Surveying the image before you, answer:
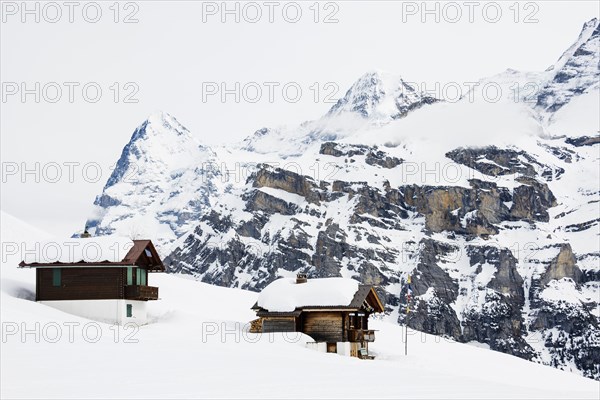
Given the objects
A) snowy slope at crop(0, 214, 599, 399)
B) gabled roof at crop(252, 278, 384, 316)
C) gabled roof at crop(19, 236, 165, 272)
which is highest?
gabled roof at crop(19, 236, 165, 272)

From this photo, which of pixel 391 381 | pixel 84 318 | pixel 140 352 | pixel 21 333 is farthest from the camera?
pixel 84 318

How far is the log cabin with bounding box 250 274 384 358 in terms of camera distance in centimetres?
5831

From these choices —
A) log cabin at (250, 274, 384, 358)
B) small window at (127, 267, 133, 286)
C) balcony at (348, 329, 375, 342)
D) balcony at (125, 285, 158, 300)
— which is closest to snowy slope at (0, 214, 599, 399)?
balcony at (125, 285, 158, 300)

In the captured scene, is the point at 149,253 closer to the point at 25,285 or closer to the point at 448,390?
the point at 25,285

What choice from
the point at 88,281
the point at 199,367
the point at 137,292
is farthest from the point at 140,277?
the point at 199,367

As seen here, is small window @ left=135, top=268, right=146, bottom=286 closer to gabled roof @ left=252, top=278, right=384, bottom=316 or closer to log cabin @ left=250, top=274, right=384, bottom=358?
gabled roof @ left=252, top=278, right=384, bottom=316

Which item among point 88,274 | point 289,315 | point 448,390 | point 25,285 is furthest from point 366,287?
point 448,390

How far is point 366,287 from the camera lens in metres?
Answer: 60.8

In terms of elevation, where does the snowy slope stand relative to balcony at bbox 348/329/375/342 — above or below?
above

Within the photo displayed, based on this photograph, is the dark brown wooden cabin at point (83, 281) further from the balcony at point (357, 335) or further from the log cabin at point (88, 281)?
the balcony at point (357, 335)

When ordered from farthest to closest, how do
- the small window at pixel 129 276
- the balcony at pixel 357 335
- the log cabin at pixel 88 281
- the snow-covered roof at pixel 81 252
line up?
the balcony at pixel 357 335, the small window at pixel 129 276, the snow-covered roof at pixel 81 252, the log cabin at pixel 88 281

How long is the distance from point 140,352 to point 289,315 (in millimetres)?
21252

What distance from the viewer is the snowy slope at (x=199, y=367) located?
28.0 metres

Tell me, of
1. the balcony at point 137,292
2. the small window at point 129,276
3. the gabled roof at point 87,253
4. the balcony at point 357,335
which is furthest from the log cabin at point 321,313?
the gabled roof at point 87,253
